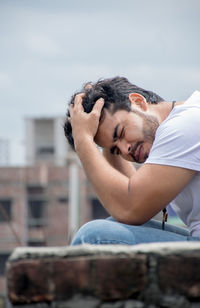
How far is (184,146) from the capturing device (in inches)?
93.7

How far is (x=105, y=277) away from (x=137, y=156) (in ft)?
3.63

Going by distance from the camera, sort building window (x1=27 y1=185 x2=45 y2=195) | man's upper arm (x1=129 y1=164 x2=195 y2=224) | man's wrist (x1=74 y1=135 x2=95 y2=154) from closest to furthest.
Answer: man's upper arm (x1=129 y1=164 x2=195 y2=224)
man's wrist (x1=74 y1=135 x2=95 y2=154)
building window (x1=27 y1=185 x2=45 y2=195)

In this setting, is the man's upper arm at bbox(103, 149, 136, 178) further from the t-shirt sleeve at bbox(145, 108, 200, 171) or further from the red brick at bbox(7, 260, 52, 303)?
the red brick at bbox(7, 260, 52, 303)

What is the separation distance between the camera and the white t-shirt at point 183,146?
235 centimetres

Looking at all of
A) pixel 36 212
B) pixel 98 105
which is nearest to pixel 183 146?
pixel 98 105

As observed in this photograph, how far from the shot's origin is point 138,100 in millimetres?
2801

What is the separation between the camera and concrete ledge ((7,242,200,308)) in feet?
5.47

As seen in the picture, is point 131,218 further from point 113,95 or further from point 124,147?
point 113,95

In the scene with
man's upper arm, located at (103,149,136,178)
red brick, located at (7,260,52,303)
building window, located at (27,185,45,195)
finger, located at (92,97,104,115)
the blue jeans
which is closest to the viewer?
red brick, located at (7,260,52,303)

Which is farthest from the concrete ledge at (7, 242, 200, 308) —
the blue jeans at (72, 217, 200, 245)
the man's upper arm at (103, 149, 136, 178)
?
the man's upper arm at (103, 149, 136, 178)

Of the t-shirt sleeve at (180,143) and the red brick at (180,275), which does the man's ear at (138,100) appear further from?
the red brick at (180,275)

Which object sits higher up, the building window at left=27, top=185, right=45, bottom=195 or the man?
the man

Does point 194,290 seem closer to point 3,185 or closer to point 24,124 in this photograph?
point 3,185

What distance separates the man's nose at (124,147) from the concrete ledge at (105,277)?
1.07 m
